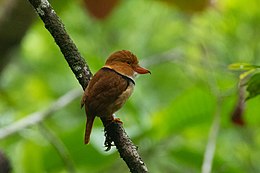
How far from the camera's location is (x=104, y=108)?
122 centimetres

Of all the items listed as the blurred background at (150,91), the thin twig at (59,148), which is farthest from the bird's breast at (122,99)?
the thin twig at (59,148)

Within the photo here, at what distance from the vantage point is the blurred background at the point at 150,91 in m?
2.43

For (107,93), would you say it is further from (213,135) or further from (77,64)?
(213,135)

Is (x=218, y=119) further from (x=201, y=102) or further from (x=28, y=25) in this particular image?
(x=28, y=25)

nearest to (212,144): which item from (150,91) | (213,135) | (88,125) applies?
(213,135)

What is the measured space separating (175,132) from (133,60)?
1176mm

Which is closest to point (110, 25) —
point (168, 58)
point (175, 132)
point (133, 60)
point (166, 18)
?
point (166, 18)

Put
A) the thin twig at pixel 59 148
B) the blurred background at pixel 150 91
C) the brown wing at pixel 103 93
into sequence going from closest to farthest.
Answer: the brown wing at pixel 103 93
the thin twig at pixel 59 148
the blurred background at pixel 150 91

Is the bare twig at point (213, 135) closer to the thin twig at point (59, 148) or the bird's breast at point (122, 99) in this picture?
the thin twig at point (59, 148)

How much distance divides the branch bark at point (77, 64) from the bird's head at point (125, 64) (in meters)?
0.05

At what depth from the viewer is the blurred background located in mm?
2428

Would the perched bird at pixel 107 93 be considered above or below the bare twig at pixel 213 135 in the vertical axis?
below

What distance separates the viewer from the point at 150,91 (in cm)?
389

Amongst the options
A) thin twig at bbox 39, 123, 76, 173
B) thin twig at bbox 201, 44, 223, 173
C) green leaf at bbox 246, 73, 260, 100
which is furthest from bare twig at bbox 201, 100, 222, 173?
green leaf at bbox 246, 73, 260, 100
